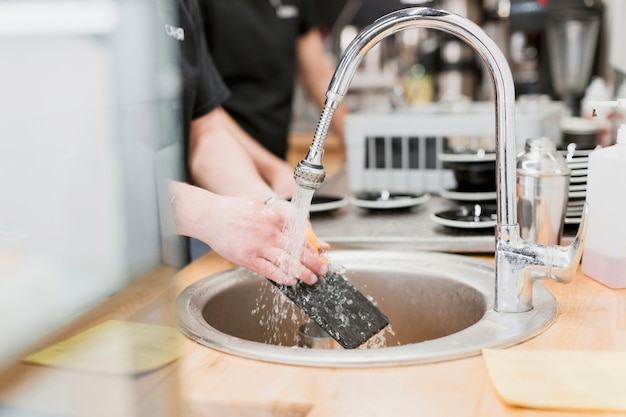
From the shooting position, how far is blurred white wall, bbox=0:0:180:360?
373 millimetres

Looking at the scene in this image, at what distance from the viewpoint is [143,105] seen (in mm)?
460

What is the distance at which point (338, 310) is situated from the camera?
106cm

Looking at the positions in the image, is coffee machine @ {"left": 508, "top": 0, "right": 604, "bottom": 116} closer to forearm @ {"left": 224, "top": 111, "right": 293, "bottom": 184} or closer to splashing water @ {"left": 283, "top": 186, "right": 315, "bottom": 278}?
forearm @ {"left": 224, "top": 111, "right": 293, "bottom": 184}

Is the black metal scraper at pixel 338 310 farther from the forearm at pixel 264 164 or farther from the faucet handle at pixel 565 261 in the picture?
the forearm at pixel 264 164

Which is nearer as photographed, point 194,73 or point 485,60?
point 485,60

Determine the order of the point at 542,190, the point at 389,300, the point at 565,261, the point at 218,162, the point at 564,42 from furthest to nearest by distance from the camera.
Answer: the point at 564,42
the point at 218,162
the point at 389,300
the point at 542,190
the point at 565,261

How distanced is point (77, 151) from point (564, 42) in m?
2.65

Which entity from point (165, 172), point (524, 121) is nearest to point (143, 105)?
point (165, 172)

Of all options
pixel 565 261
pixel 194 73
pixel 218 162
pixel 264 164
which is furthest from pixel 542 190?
pixel 264 164

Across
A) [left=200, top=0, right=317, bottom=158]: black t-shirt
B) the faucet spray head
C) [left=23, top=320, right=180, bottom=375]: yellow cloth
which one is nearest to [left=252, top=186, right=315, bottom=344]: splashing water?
the faucet spray head

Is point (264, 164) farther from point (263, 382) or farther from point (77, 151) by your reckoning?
point (77, 151)

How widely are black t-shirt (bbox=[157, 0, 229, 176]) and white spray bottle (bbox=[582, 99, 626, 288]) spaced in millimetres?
797

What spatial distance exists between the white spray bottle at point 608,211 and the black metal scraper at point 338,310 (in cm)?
34

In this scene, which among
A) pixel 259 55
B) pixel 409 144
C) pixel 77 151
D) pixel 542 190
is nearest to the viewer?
pixel 77 151
